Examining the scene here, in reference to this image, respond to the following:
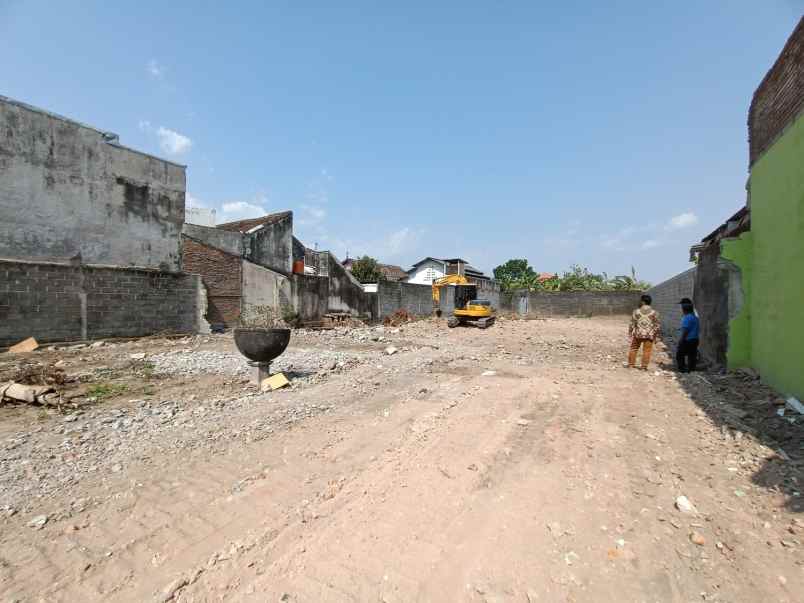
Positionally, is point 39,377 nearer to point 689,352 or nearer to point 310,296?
point 689,352

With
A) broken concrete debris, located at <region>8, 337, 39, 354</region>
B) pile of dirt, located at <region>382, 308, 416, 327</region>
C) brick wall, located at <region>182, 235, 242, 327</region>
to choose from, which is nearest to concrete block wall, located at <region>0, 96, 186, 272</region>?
brick wall, located at <region>182, 235, 242, 327</region>

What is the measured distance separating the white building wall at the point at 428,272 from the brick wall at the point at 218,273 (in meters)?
32.3

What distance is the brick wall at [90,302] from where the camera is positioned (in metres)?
10.3

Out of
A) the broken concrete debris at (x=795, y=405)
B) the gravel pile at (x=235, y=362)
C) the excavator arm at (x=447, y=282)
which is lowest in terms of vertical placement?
the gravel pile at (x=235, y=362)

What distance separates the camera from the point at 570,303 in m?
31.8

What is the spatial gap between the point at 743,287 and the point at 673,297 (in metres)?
11.8

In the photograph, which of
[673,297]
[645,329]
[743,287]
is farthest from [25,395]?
[673,297]

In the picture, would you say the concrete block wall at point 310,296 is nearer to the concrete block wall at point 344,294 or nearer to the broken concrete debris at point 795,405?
the concrete block wall at point 344,294

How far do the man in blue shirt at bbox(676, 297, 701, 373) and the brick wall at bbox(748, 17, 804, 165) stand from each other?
2798 millimetres

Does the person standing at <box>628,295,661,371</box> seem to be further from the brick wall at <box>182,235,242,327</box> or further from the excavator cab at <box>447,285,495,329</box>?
the brick wall at <box>182,235,242,327</box>

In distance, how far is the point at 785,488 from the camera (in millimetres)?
3186

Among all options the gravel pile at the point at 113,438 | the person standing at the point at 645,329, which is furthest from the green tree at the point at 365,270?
the gravel pile at the point at 113,438

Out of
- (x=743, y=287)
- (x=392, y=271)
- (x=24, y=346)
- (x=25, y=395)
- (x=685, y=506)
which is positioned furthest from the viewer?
(x=392, y=271)

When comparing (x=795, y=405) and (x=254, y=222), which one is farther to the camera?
(x=254, y=222)
